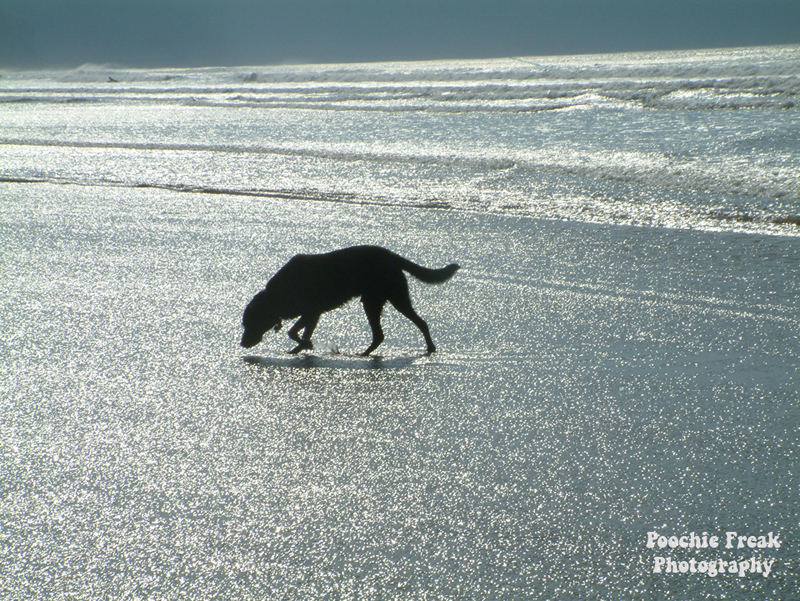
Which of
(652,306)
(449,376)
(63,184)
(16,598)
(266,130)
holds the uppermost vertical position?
(266,130)

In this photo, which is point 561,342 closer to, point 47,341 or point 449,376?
point 449,376

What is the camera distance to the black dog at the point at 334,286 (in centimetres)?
337

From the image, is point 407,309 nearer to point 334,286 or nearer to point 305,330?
point 334,286

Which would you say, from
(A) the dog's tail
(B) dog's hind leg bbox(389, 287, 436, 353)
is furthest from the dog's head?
(A) the dog's tail

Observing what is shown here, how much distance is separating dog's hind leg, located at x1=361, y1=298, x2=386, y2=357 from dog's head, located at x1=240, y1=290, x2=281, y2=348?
1.34 feet

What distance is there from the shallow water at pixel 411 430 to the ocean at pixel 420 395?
0.04ft

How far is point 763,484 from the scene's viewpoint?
2.40 meters

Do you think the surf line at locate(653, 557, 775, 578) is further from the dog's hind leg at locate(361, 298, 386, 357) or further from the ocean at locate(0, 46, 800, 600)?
the dog's hind leg at locate(361, 298, 386, 357)

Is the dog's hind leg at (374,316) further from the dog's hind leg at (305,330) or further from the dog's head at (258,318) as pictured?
the dog's head at (258,318)

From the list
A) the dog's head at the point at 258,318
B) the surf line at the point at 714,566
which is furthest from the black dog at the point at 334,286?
the surf line at the point at 714,566

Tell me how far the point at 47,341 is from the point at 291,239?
7.09ft

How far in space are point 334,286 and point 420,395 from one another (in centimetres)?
62

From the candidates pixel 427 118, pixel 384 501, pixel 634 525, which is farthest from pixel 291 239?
pixel 427 118

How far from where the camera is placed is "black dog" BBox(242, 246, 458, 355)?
11.0 ft
